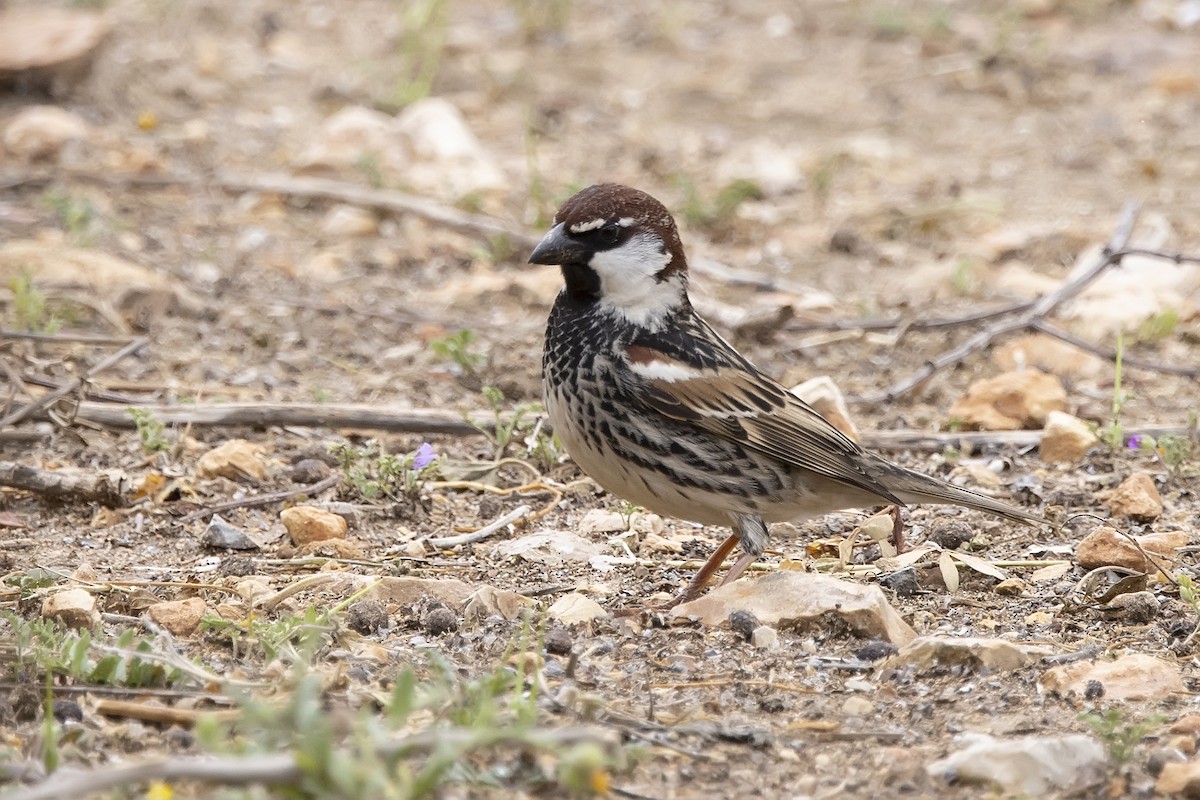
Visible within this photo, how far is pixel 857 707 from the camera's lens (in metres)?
3.84

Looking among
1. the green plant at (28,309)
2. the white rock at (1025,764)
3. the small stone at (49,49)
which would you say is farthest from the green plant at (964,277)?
the small stone at (49,49)

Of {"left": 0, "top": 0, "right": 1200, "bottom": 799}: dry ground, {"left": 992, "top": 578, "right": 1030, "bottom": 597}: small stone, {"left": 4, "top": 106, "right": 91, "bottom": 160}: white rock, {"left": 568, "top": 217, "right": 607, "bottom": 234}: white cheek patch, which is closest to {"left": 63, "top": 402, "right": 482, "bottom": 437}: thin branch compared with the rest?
{"left": 0, "top": 0, "right": 1200, "bottom": 799}: dry ground

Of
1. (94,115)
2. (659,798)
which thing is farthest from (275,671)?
(94,115)

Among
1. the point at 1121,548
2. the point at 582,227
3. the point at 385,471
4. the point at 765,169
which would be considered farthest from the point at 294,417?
the point at 765,169

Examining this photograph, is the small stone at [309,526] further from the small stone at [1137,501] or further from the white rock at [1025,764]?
the small stone at [1137,501]

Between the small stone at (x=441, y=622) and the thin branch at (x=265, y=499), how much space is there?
4.57 ft

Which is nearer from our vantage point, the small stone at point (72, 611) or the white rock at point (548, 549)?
the small stone at point (72, 611)

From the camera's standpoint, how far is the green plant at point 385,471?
538 cm

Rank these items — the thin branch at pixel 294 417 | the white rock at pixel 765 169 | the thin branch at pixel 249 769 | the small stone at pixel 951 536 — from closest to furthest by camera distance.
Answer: the thin branch at pixel 249 769 < the small stone at pixel 951 536 < the thin branch at pixel 294 417 < the white rock at pixel 765 169

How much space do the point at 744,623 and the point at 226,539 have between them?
1823mm

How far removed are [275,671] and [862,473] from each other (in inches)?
78.2

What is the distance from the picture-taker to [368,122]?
31.5 ft

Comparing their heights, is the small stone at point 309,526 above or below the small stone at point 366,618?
below

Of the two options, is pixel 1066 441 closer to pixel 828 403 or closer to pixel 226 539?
pixel 828 403
